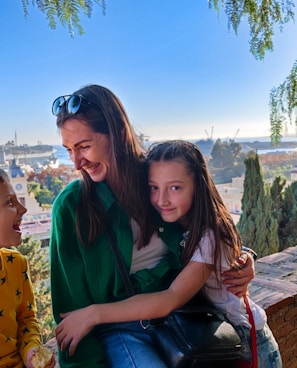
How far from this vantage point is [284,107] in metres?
2.41

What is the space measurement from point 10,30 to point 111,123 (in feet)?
4.90

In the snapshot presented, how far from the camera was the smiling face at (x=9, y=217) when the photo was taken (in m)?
0.81

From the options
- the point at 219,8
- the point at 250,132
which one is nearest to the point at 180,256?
the point at 219,8

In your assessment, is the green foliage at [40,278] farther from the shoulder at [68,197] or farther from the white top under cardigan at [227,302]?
the white top under cardigan at [227,302]

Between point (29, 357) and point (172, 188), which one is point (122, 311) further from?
point (172, 188)

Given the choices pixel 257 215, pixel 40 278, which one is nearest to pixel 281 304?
pixel 40 278

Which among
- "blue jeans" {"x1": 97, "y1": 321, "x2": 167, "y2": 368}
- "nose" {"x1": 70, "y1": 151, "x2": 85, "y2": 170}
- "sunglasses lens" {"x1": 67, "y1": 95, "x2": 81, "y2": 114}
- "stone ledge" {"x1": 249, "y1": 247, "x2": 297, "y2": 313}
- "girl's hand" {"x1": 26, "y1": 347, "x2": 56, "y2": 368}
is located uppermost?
"sunglasses lens" {"x1": 67, "y1": 95, "x2": 81, "y2": 114}

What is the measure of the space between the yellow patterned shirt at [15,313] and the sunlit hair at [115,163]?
0.20m

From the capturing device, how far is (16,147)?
170 centimetres

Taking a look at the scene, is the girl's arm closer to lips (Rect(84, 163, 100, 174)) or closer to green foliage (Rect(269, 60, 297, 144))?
lips (Rect(84, 163, 100, 174))

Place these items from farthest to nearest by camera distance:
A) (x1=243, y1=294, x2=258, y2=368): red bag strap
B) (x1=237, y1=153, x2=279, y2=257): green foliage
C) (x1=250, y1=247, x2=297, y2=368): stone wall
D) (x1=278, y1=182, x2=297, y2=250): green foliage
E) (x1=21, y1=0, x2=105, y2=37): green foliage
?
(x1=278, y1=182, x2=297, y2=250): green foliage < (x1=237, y1=153, x2=279, y2=257): green foliage < (x1=250, y1=247, x2=297, y2=368): stone wall < (x1=21, y1=0, x2=105, y2=37): green foliage < (x1=243, y1=294, x2=258, y2=368): red bag strap

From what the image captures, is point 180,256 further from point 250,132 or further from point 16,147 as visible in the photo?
point 250,132

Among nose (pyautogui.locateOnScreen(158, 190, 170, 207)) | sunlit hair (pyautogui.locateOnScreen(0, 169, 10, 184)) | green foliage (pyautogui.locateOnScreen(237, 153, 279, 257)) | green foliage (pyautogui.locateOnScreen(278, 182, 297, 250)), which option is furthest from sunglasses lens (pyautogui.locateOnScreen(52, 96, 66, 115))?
green foliage (pyautogui.locateOnScreen(278, 182, 297, 250))

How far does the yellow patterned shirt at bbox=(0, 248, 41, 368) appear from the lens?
0.82 meters
